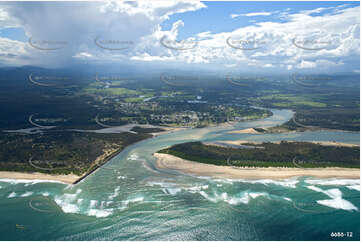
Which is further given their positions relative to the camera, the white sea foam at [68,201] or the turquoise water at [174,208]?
the white sea foam at [68,201]

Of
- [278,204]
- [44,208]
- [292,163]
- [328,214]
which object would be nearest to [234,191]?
[278,204]

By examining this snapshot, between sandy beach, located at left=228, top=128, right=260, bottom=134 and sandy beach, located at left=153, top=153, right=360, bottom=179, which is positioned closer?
sandy beach, located at left=153, top=153, right=360, bottom=179

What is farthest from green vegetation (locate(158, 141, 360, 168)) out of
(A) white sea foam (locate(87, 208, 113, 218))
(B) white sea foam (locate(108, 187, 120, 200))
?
(A) white sea foam (locate(87, 208, 113, 218))

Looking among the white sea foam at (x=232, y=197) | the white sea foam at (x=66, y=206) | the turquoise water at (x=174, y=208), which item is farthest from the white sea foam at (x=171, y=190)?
the white sea foam at (x=66, y=206)

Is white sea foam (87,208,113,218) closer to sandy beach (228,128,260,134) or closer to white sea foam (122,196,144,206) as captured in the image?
white sea foam (122,196,144,206)

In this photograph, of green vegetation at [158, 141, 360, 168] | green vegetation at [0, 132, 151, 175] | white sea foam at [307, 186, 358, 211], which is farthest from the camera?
green vegetation at [158, 141, 360, 168]

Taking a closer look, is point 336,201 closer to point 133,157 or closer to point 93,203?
point 93,203

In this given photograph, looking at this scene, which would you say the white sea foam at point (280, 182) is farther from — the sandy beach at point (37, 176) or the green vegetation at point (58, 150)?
the green vegetation at point (58, 150)
